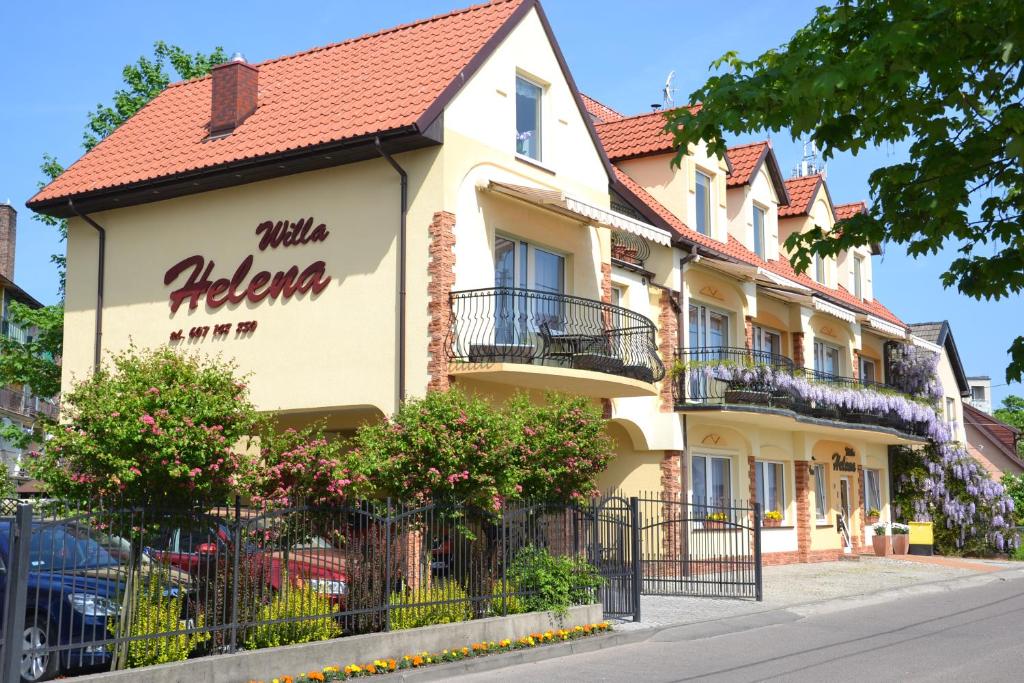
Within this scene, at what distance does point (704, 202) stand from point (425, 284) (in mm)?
11921

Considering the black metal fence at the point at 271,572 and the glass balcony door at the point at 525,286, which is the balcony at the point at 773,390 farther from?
the black metal fence at the point at 271,572

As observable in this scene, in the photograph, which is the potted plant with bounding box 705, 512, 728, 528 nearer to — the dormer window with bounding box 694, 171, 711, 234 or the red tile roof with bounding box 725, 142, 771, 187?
the dormer window with bounding box 694, 171, 711, 234

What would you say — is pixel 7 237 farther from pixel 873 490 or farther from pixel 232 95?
pixel 873 490

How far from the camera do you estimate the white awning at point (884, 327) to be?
33.0 m

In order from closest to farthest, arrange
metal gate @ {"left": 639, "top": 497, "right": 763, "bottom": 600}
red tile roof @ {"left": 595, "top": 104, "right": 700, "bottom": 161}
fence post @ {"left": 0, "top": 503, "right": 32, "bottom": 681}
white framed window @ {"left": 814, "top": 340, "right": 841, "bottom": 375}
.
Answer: fence post @ {"left": 0, "top": 503, "right": 32, "bottom": 681}, metal gate @ {"left": 639, "top": 497, "right": 763, "bottom": 600}, red tile roof @ {"left": 595, "top": 104, "right": 700, "bottom": 161}, white framed window @ {"left": 814, "top": 340, "right": 841, "bottom": 375}

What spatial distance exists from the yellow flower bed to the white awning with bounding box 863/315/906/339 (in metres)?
20.3

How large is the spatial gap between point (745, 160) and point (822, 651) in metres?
19.0

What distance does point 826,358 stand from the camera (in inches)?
1350

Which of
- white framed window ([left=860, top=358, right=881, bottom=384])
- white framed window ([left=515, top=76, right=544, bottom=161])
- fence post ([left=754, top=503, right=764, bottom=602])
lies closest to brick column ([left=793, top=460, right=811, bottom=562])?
white framed window ([left=860, top=358, right=881, bottom=384])

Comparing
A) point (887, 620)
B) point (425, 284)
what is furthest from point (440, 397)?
point (887, 620)

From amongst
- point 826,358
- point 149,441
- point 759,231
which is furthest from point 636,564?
point 826,358

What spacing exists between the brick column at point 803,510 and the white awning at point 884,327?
16.2 ft

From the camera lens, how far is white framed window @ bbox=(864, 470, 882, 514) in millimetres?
36562

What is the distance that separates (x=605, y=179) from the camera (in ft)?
76.3
